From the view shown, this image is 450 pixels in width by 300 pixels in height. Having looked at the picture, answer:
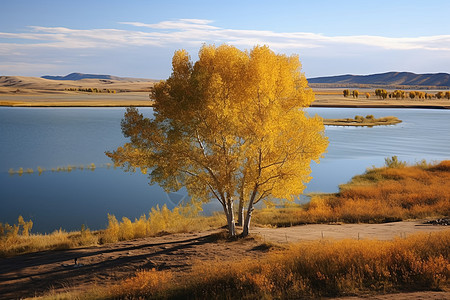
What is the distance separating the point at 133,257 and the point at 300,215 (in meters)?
10.4

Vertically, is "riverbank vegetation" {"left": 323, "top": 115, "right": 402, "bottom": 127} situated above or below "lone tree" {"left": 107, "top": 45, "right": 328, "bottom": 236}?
below

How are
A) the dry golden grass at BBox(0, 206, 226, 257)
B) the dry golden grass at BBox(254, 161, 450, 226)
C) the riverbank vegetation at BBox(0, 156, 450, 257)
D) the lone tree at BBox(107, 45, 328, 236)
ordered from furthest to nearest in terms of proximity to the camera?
the dry golden grass at BBox(254, 161, 450, 226) → the riverbank vegetation at BBox(0, 156, 450, 257) → the dry golden grass at BBox(0, 206, 226, 257) → the lone tree at BBox(107, 45, 328, 236)

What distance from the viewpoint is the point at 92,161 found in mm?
37500

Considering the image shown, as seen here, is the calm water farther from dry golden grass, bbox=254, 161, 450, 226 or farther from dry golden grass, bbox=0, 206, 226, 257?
dry golden grass, bbox=254, 161, 450, 226

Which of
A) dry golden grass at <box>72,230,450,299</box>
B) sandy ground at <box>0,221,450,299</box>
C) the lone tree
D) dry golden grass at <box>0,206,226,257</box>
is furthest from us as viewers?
dry golden grass at <box>0,206,226,257</box>

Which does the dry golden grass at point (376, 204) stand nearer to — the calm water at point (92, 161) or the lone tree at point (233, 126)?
the calm water at point (92, 161)

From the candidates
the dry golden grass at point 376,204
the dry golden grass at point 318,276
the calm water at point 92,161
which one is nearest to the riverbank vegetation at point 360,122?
the calm water at point 92,161

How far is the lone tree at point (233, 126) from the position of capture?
14.8 metres

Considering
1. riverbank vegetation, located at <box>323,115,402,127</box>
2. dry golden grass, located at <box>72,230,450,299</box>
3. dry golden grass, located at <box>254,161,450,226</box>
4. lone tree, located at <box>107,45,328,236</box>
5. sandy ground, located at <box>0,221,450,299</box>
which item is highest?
lone tree, located at <box>107,45,328,236</box>

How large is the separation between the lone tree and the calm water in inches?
323

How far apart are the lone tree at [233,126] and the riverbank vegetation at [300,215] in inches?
119

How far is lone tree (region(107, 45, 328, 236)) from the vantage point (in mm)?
14805

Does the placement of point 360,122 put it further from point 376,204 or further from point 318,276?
point 318,276

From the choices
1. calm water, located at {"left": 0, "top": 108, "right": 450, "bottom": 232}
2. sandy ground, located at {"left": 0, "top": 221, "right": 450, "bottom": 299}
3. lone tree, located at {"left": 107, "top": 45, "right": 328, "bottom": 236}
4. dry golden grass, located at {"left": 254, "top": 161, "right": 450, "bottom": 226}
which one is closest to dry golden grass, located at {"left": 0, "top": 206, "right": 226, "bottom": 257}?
sandy ground, located at {"left": 0, "top": 221, "right": 450, "bottom": 299}
